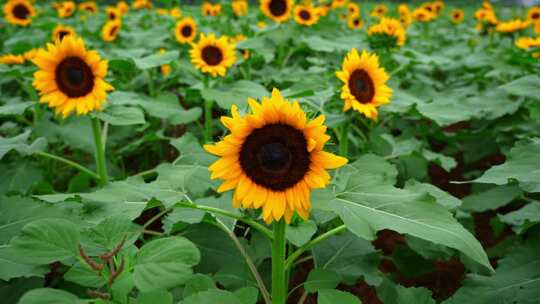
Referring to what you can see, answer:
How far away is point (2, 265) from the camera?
150cm

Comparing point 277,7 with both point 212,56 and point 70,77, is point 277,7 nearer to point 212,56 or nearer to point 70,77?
point 212,56

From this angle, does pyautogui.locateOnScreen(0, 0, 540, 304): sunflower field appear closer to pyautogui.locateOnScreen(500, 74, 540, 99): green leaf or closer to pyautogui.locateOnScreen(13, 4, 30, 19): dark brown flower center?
pyautogui.locateOnScreen(500, 74, 540, 99): green leaf

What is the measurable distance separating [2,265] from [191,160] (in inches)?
35.8

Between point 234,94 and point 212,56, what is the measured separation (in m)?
0.57

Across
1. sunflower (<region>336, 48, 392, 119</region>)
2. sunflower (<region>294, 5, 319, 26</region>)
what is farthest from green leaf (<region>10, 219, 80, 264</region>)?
sunflower (<region>294, 5, 319, 26</region>)

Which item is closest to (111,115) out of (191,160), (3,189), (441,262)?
(191,160)

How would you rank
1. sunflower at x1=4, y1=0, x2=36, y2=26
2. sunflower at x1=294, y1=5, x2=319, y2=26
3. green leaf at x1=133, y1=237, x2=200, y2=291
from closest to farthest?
1. green leaf at x1=133, y1=237, x2=200, y2=291
2. sunflower at x1=294, y1=5, x2=319, y2=26
3. sunflower at x1=4, y1=0, x2=36, y2=26

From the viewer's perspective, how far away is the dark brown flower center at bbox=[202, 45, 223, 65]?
347 cm

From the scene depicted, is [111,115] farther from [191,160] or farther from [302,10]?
[302,10]

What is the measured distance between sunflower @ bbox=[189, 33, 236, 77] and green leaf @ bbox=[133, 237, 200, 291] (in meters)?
2.28

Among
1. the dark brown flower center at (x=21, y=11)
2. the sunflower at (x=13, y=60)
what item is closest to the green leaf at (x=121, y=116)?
the sunflower at (x=13, y=60)

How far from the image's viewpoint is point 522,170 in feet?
5.64

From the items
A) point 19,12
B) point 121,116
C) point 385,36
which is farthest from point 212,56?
point 19,12

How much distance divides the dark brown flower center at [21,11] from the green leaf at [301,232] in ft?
17.4
